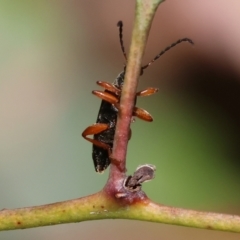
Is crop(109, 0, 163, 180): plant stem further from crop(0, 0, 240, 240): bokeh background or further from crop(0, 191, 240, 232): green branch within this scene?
crop(0, 0, 240, 240): bokeh background

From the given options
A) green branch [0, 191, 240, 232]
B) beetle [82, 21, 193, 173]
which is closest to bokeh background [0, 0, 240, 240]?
beetle [82, 21, 193, 173]

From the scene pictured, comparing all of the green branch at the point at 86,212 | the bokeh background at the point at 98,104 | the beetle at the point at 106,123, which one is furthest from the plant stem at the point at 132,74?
the bokeh background at the point at 98,104

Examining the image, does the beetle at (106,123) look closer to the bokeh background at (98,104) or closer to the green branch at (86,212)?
the green branch at (86,212)

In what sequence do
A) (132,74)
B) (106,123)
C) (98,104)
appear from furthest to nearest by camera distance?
(98,104) < (106,123) < (132,74)

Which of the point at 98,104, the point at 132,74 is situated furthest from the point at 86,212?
the point at 98,104

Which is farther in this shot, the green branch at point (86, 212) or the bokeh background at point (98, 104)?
the bokeh background at point (98, 104)

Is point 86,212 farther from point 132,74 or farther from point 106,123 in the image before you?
point 106,123

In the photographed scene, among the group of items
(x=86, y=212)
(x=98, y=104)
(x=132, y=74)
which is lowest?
(x=86, y=212)

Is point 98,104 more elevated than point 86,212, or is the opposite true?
point 98,104
